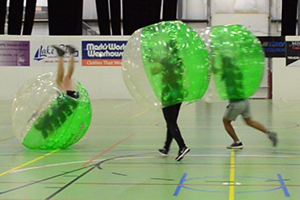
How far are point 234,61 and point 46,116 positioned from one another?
3157 millimetres

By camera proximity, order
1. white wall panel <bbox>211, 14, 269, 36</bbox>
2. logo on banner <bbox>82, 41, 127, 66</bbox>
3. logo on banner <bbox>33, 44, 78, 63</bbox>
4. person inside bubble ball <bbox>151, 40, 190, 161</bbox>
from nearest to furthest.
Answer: person inside bubble ball <bbox>151, 40, 190, 161</bbox> < logo on banner <bbox>33, 44, 78, 63</bbox> < logo on banner <bbox>82, 41, 127, 66</bbox> < white wall panel <bbox>211, 14, 269, 36</bbox>

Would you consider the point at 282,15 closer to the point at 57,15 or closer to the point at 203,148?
the point at 57,15

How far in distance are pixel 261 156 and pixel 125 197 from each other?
3554 mm

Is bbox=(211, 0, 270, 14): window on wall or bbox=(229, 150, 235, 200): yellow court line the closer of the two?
bbox=(229, 150, 235, 200): yellow court line

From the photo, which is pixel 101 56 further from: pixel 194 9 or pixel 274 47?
pixel 194 9

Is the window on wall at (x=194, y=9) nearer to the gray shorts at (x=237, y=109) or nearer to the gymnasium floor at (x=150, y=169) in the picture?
the gymnasium floor at (x=150, y=169)

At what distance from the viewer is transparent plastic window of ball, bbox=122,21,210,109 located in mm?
7648

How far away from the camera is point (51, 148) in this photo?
30.6 feet

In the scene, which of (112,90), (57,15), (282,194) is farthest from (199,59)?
(57,15)

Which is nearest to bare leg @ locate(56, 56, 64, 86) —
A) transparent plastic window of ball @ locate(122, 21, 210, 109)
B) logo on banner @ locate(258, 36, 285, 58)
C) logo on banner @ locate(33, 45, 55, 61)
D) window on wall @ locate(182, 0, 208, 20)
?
transparent plastic window of ball @ locate(122, 21, 210, 109)

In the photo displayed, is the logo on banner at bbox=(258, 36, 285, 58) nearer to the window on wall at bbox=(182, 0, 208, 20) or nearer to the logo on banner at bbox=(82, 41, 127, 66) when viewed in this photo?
the logo on banner at bbox=(82, 41, 127, 66)

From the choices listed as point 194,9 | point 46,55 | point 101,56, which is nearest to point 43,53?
point 46,55

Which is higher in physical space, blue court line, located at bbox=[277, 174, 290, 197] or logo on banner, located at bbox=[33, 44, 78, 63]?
logo on banner, located at bbox=[33, 44, 78, 63]

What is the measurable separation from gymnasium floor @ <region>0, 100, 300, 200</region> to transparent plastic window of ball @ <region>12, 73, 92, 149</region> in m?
0.21
